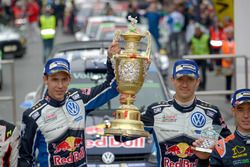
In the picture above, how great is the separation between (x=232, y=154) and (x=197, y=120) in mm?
825

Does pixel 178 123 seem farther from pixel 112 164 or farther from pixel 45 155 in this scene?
pixel 112 164

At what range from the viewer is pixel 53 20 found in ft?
88.0

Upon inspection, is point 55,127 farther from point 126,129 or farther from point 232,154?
point 232,154

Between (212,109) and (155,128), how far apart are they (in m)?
0.48

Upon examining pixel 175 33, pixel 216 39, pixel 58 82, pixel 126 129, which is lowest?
pixel 126 129

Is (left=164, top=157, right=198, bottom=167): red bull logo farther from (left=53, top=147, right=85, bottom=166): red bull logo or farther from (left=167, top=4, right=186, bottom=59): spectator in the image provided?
(left=167, top=4, right=186, bottom=59): spectator

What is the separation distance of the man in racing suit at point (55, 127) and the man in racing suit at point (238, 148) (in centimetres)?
126

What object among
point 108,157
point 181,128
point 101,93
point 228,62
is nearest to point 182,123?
point 181,128

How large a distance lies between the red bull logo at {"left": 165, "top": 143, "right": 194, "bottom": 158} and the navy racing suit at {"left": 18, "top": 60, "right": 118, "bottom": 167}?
730 millimetres

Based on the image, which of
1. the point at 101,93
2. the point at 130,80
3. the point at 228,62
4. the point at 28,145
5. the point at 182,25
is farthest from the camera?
the point at 182,25

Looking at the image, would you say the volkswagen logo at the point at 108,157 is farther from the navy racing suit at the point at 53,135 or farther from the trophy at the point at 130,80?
the trophy at the point at 130,80

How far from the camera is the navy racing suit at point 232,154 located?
632 cm

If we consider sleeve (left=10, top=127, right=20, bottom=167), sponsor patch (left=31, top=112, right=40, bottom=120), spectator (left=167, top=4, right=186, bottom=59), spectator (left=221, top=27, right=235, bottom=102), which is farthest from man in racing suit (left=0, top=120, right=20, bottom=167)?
spectator (left=167, top=4, right=186, bottom=59)

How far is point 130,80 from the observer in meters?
6.57
